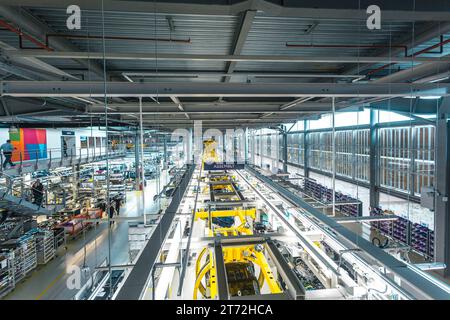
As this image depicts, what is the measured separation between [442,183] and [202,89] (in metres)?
7.36

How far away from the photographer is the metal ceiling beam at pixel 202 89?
328 cm

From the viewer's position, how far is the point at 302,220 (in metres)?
3.26

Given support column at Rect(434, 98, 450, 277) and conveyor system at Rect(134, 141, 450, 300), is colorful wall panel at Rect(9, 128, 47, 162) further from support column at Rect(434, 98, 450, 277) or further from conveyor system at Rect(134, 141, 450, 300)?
support column at Rect(434, 98, 450, 277)

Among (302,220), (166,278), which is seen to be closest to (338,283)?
(302,220)

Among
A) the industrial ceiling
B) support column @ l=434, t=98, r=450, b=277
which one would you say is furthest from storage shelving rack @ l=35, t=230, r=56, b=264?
support column @ l=434, t=98, r=450, b=277

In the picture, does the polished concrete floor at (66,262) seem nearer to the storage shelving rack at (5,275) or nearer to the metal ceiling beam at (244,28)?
the storage shelving rack at (5,275)

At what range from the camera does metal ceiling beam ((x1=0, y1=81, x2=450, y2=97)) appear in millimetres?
3279

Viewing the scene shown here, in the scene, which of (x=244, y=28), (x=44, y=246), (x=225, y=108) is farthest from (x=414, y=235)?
(x=44, y=246)

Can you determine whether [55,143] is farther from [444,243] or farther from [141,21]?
[444,243]

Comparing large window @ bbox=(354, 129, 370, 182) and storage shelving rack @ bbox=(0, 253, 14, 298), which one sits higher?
large window @ bbox=(354, 129, 370, 182)

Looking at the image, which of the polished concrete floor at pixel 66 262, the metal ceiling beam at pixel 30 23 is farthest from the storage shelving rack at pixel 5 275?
the metal ceiling beam at pixel 30 23

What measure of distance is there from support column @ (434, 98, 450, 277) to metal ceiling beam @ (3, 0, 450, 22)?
560 centimetres

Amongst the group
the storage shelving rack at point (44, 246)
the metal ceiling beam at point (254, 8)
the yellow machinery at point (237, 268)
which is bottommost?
the storage shelving rack at point (44, 246)

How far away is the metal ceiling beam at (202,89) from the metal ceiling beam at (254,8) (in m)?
1.13
